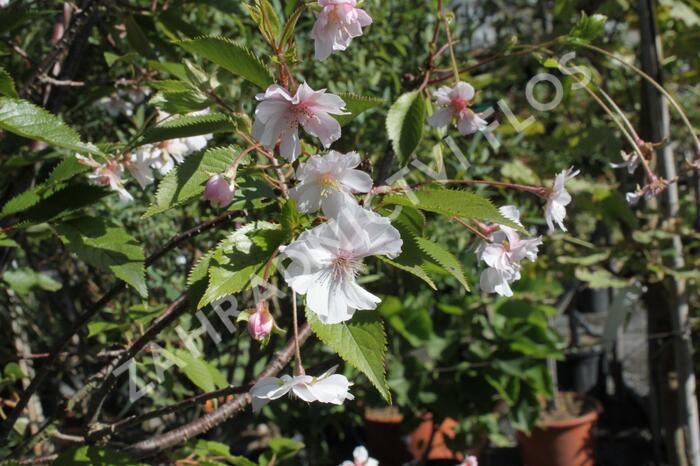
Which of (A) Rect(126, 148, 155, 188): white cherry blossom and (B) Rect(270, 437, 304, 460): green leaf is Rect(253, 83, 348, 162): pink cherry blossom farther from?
(B) Rect(270, 437, 304, 460): green leaf

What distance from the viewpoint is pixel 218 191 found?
0.78m

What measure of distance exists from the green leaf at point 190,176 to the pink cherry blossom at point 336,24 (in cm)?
16

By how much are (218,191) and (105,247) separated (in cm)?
29

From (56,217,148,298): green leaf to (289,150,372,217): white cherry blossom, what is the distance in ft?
1.03

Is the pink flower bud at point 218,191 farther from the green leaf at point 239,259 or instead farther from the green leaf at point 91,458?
the green leaf at point 91,458

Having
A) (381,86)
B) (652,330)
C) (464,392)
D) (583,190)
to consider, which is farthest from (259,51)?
(652,330)

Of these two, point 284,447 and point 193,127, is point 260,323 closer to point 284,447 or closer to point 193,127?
point 193,127

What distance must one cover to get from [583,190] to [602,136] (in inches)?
10.2

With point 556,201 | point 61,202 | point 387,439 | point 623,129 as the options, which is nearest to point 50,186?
point 61,202

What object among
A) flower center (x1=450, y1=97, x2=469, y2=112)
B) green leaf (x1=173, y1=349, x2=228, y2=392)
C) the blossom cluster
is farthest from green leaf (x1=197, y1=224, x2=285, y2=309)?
green leaf (x1=173, y1=349, x2=228, y2=392)

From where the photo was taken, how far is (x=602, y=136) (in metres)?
2.01

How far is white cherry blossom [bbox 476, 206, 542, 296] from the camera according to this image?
918 millimetres

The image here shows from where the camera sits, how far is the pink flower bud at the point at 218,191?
0.77 m

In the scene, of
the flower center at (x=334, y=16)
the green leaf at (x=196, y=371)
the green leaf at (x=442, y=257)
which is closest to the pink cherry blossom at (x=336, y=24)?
the flower center at (x=334, y=16)
